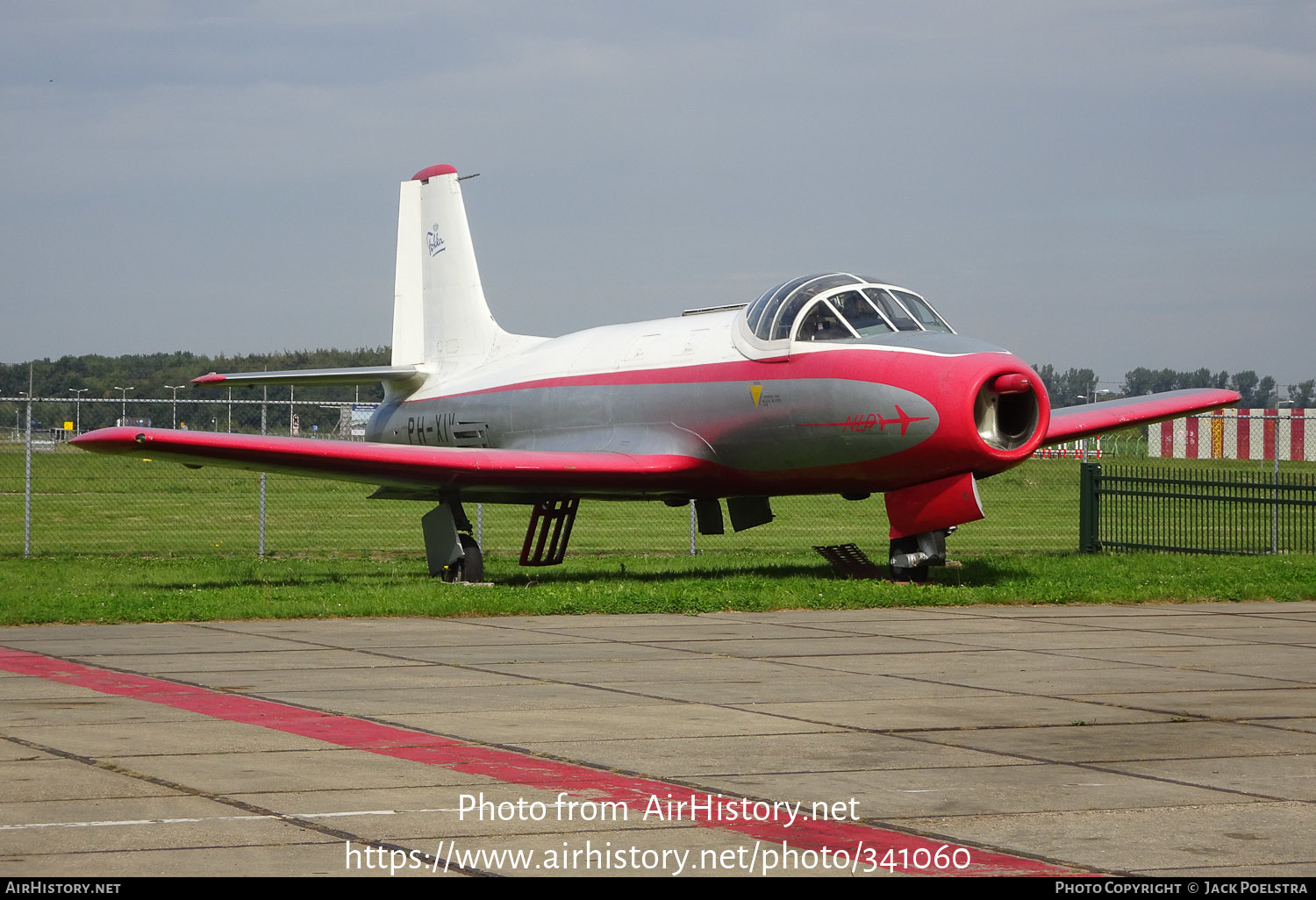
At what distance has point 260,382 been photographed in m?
19.0

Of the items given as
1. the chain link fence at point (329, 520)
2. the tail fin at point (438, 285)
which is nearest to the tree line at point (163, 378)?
the chain link fence at point (329, 520)

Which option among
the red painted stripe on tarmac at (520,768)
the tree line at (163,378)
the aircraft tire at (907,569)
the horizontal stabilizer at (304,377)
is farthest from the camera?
the tree line at (163,378)

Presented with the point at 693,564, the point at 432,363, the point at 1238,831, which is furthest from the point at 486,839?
the point at 432,363

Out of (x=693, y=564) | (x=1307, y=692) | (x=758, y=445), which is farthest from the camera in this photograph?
(x=693, y=564)

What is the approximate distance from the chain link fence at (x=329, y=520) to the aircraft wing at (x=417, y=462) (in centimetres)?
316

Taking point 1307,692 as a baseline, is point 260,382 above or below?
above

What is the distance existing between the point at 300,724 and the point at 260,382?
12096mm

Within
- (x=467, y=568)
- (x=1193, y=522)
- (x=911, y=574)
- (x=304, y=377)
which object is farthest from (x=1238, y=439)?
(x=467, y=568)

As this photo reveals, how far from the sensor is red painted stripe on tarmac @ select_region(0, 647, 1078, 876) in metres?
5.05

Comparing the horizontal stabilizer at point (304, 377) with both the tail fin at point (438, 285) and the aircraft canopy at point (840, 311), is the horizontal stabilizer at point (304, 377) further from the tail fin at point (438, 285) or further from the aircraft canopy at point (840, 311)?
the aircraft canopy at point (840, 311)

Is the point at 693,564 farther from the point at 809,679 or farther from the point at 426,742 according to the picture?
the point at 426,742

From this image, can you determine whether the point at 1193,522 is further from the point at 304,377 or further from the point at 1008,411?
the point at 304,377

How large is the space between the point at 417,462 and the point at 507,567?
4.13 metres

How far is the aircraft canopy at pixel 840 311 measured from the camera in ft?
48.1
